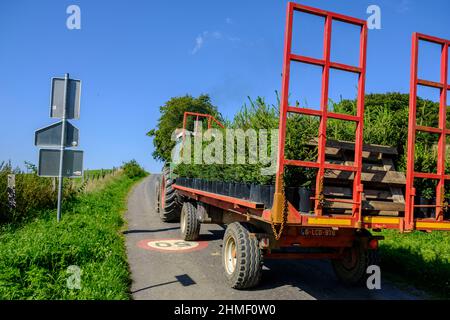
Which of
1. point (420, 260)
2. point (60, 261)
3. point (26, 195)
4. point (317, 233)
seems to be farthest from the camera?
point (26, 195)

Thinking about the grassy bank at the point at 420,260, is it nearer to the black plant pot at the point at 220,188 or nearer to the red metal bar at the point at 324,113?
the red metal bar at the point at 324,113

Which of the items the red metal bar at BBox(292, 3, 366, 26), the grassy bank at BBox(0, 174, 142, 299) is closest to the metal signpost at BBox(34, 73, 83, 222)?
the grassy bank at BBox(0, 174, 142, 299)

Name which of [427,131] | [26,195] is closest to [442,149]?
[427,131]

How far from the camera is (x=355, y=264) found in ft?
16.5

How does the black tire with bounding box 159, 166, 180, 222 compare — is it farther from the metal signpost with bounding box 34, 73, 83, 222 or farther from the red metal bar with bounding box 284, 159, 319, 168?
the red metal bar with bounding box 284, 159, 319, 168

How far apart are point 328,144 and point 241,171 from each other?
4.27 feet

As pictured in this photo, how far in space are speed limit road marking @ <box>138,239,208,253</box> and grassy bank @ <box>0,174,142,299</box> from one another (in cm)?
53

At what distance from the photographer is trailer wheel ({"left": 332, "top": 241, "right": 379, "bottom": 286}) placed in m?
4.82

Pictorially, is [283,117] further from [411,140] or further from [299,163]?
[411,140]

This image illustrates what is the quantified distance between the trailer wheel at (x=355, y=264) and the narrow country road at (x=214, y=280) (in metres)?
0.13

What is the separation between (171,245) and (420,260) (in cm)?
475

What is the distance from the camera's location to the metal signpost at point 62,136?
265 inches

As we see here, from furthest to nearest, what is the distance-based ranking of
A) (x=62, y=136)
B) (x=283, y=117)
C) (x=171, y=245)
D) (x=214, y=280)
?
1. (x=171, y=245)
2. (x=62, y=136)
3. (x=214, y=280)
4. (x=283, y=117)
